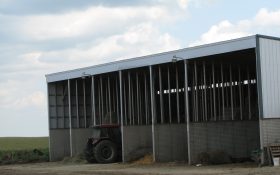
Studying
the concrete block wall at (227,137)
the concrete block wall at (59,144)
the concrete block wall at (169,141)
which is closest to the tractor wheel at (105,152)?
the concrete block wall at (169,141)

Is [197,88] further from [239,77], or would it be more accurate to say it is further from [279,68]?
[279,68]

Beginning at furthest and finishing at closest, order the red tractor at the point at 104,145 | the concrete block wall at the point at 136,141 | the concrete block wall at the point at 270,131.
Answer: the red tractor at the point at 104,145 < the concrete block wall at the point at 136,141 < the concrete block wall at the point at 270,131

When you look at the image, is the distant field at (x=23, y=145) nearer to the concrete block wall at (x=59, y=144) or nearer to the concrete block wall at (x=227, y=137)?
the concrete block wall at (x=59, y=144)

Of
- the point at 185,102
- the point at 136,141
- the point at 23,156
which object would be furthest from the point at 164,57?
the point at 23,156

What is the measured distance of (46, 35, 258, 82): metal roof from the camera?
1062 inches

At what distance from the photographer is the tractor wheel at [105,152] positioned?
33656 millimetres

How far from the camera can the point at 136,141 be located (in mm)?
33969

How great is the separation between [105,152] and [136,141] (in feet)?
5.96

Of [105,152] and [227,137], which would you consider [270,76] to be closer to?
[227,137]

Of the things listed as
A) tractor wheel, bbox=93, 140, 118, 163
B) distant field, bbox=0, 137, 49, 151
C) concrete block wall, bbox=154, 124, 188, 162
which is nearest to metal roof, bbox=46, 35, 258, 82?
concrete block wall, bbox=154, 124, 188, 162

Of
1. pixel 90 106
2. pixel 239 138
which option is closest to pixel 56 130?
pixel 90 106

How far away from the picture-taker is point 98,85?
40.2 m

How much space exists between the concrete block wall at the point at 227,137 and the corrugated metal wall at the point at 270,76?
313 centimetres

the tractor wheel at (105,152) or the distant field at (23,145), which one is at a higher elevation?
the tractor wheel at (105,152)
